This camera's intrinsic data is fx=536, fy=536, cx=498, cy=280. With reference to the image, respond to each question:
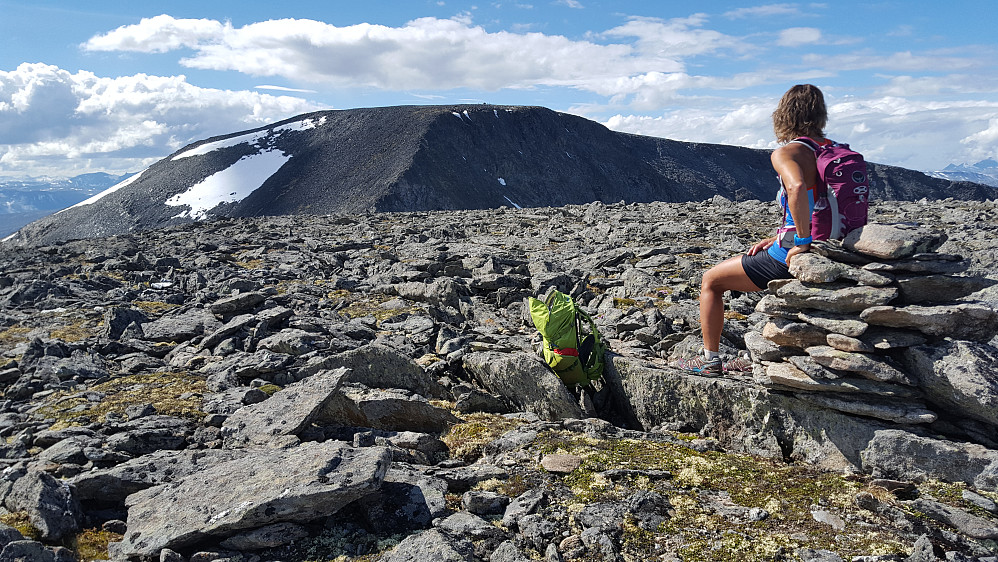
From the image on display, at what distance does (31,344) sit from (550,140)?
157338mm

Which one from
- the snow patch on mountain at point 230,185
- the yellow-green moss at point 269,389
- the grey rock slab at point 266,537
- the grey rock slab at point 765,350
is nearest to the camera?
the grey rock slab at point 266,537

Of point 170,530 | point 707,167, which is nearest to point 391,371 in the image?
point 170,530

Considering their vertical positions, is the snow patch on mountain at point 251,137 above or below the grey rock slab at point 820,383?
above

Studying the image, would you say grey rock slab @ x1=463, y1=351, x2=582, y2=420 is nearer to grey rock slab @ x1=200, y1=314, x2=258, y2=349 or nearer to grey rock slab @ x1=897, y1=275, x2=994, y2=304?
grey rock slab @ x1=897, y1=275, x2=994, y2=304

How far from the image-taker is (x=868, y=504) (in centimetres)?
488

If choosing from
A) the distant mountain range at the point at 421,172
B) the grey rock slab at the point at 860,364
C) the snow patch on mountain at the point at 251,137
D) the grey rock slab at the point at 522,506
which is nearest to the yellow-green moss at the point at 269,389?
the grey rock slab at the point at 522,506

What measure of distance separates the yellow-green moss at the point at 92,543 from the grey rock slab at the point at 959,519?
725cm

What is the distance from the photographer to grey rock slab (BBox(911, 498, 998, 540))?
4.33 m

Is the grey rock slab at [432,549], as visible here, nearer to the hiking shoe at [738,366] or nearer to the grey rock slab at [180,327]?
the hiking shoe at [738,366]

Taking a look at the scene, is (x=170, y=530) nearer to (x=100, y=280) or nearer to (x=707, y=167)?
(x=100, y=280)

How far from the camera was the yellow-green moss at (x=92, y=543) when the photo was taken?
4.75 metres

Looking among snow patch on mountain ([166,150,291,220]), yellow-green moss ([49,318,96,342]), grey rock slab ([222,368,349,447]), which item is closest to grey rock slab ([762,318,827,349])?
grey rock slab ([222,368,349,447])

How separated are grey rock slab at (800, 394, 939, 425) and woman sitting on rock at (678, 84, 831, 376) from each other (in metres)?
1.72

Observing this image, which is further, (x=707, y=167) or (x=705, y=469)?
(x=707, y=167)
